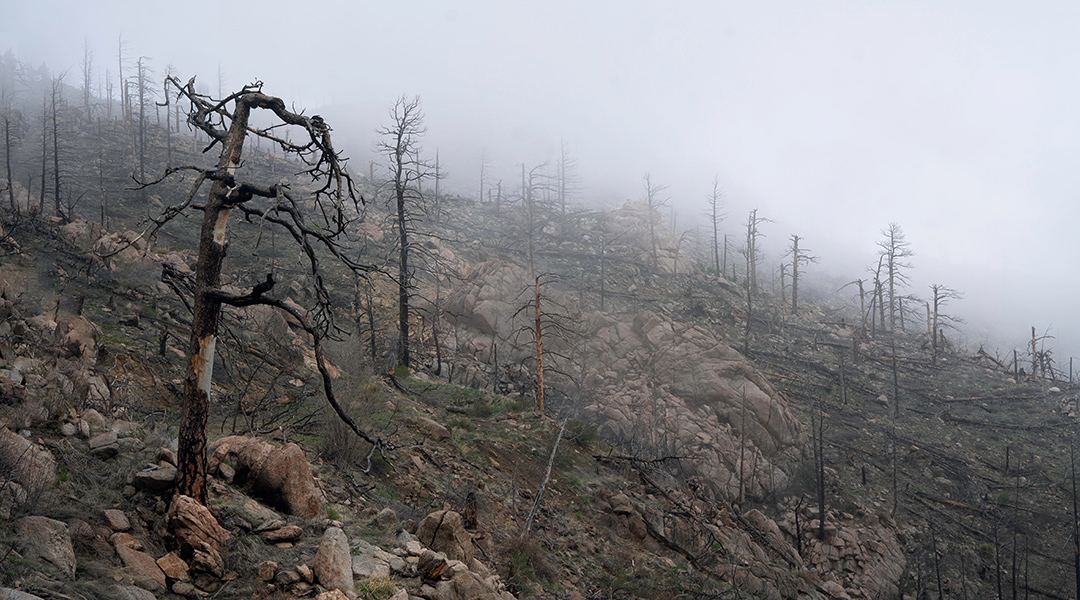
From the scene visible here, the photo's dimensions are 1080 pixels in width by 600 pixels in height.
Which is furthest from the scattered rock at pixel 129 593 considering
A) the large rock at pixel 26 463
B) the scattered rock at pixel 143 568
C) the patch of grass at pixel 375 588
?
the patch of grass at pixel 375 588

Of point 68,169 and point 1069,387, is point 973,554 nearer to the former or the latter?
point 1069,387

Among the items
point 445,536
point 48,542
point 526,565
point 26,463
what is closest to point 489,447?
point 526,565

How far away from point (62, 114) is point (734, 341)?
255 feet

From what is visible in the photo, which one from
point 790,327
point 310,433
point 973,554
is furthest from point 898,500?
point 310,433

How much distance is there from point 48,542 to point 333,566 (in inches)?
84.8

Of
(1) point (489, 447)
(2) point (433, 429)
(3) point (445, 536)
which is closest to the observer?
(3) point (445, 536)

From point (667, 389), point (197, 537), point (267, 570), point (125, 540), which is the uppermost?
point (125, 540)

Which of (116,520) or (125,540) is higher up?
(116,520)

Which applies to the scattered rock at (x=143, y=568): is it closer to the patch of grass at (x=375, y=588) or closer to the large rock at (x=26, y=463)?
the large rock at (x=26, y=463)

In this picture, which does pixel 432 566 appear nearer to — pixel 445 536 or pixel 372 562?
pixel 372 562

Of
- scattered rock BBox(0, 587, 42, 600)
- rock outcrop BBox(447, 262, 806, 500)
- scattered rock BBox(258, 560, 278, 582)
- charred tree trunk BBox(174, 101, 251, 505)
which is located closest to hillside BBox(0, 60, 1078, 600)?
scattered rock BBox(258, 560, 278, 582)

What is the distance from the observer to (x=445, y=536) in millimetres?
6336

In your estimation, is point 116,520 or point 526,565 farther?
point 526,565

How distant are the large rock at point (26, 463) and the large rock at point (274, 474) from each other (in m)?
1.50
